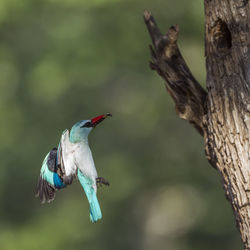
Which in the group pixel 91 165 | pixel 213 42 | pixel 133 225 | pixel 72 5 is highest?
pixel 72 5

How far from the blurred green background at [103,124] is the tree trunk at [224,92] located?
5269mm

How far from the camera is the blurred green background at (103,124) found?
9.21m

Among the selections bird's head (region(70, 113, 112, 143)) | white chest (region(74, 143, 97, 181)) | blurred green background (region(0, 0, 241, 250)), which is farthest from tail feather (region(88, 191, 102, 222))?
blurred green background (region(0, 0, 241, 250))

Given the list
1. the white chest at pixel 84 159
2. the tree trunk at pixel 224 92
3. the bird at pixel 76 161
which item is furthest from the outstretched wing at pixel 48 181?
the tree trunk at pixel 224 92

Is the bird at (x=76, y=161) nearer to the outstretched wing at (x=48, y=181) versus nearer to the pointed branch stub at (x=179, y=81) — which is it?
the outstretched wing at (x=48, y=181)

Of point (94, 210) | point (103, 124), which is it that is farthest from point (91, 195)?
point (103, 124)

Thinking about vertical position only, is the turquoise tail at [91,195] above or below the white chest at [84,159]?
below

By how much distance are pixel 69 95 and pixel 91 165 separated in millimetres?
6241

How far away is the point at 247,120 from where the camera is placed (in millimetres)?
3391

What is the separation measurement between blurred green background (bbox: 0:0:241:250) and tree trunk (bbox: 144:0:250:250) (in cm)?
527

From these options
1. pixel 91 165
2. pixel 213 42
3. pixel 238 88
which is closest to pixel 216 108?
pixel 238 88

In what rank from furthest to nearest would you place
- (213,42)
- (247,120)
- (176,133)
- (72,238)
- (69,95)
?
(176,133) < (69,95) < (72,238) < (213,42) < (247,120)

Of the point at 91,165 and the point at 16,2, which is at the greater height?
the point at 16,2

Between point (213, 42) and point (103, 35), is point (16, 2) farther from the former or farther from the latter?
point (213, 42)
